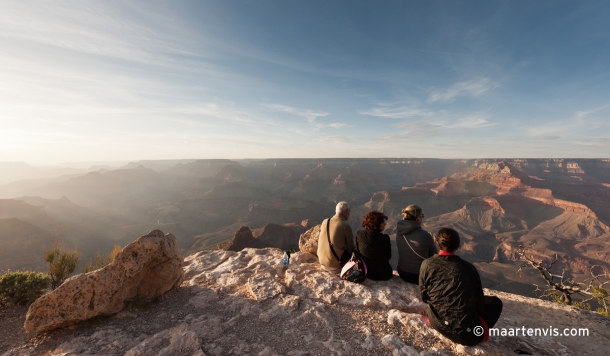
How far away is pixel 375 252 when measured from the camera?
5.65 metres

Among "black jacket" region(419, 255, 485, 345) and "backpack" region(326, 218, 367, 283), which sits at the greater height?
"black jacket" region(419, 255, 485, 345)

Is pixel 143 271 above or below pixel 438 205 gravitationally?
above

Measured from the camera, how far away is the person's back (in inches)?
237

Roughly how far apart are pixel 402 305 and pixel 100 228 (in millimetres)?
94733

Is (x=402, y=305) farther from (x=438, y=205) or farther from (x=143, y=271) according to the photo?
(x=438, y=205)

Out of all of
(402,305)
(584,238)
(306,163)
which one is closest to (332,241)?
(402,305)

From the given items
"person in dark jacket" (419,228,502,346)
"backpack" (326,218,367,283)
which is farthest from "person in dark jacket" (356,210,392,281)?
"person in dark jacket" (419,228,502,346)

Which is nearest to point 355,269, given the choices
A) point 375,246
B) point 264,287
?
point 375,246

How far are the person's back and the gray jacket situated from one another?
1229 mm

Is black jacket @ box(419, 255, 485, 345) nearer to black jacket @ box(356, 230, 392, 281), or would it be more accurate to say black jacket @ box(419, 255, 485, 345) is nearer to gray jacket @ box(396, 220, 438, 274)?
gray jacket @ box(396, 220, 438, 274)

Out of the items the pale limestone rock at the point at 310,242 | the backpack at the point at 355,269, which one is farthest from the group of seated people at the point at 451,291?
the pale limestone rock at the point at 310,242

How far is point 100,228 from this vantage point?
237 feet

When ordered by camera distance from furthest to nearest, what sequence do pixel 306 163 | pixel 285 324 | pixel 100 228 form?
1. pixel 306 163
2. pixel 100 228
3. pixel 285 324

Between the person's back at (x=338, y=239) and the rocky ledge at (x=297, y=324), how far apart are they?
Result: 43 centimetres
